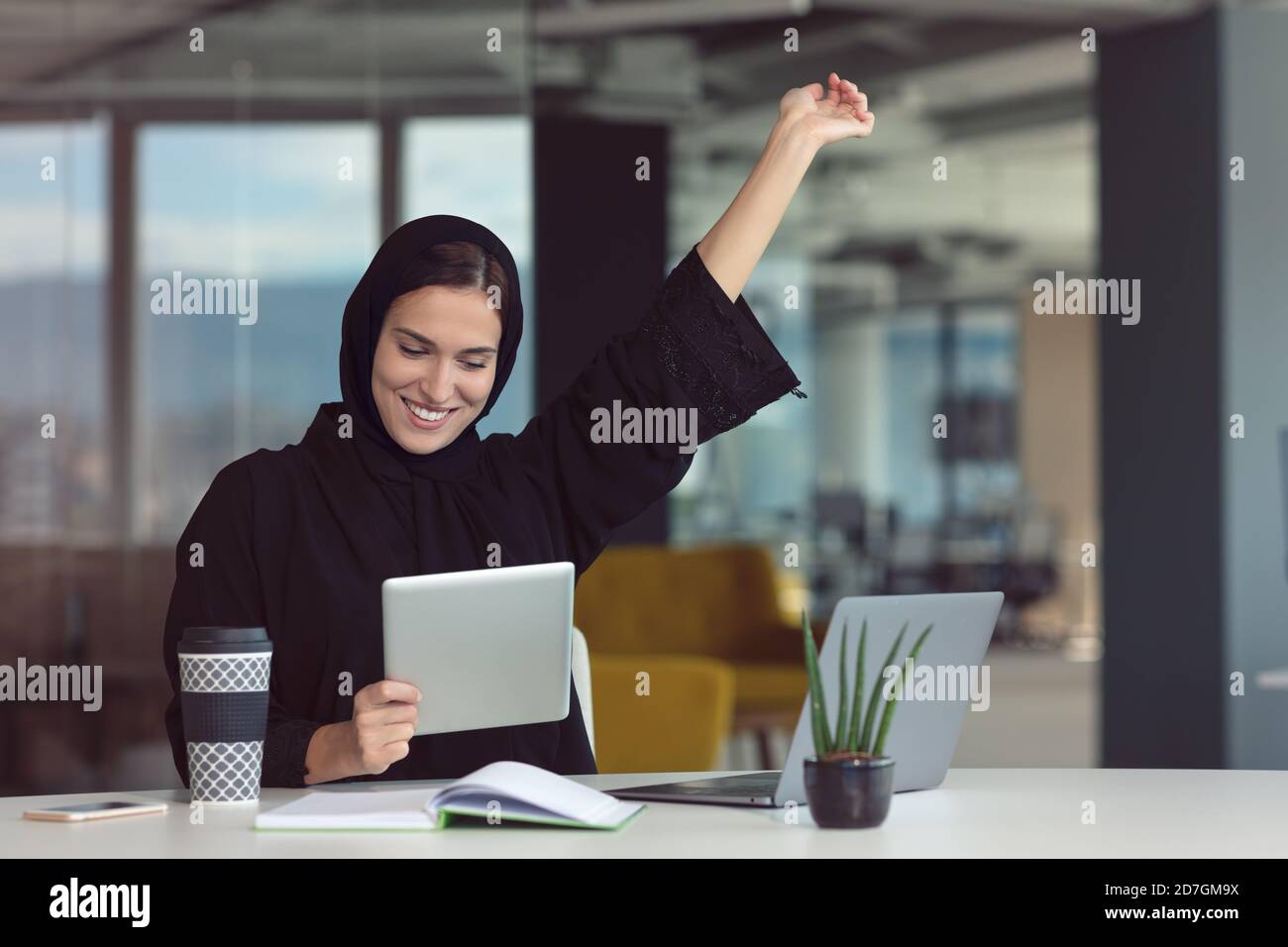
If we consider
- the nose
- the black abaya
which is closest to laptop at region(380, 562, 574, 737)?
the black abaya

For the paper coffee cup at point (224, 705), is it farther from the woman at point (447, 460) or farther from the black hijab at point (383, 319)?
the black hijab at point (383, 319)

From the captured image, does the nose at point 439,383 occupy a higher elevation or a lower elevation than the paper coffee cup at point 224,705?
higher

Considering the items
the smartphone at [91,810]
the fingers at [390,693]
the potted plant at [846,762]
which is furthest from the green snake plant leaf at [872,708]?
the smartphone at [91,810]

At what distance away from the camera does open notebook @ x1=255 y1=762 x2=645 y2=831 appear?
1.52 meters

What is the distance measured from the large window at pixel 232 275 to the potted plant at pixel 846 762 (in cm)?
385

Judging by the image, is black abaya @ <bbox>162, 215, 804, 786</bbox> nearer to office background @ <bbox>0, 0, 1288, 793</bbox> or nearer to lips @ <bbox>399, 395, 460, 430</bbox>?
lips @ <bbox>399, 395, 460, 430</bbox>

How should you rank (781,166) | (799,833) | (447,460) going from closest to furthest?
(799,833) → (781,166) → (447,460)

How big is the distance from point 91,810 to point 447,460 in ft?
2.49

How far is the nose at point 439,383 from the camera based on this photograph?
211cm

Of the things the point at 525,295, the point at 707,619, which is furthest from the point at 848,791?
the point at 707,619

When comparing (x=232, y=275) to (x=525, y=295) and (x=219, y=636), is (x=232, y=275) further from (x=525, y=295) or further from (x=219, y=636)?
(x=219, y=636)

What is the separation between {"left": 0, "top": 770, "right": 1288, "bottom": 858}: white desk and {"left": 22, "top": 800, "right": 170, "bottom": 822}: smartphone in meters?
0.01

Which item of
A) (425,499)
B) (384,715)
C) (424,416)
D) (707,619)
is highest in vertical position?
(424,416)

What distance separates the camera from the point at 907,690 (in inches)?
66.2
